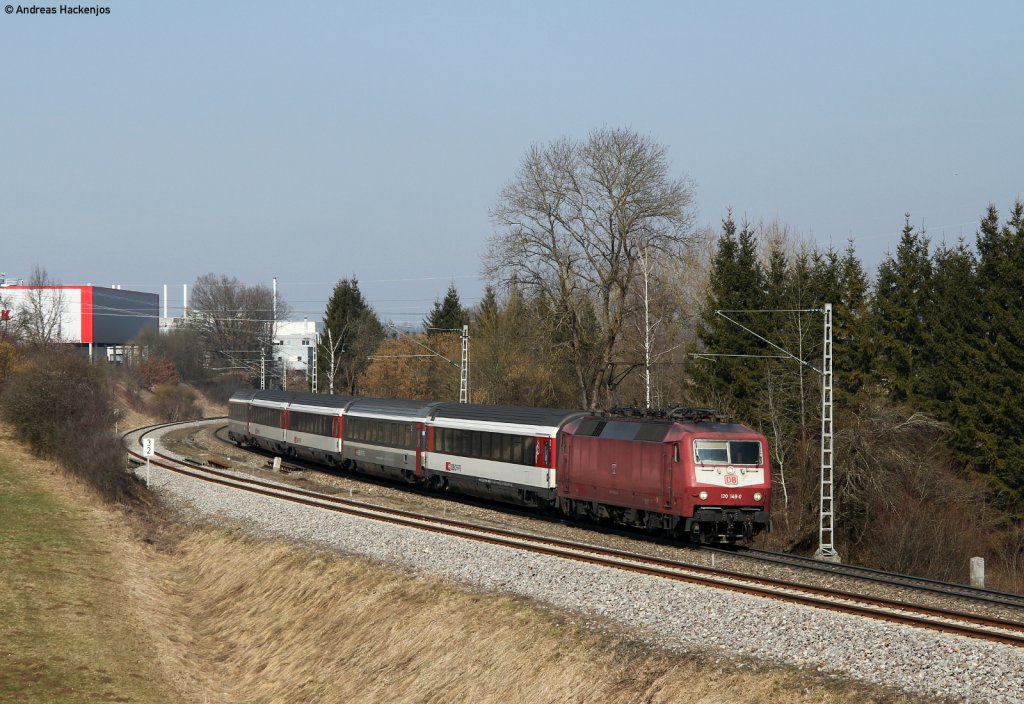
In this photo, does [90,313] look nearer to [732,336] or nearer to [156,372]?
[156,372]

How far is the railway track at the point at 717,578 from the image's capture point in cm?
1570

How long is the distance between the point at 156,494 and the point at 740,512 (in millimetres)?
25187

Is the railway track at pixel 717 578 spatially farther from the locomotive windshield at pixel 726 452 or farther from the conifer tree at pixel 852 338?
the conifer tree at pixel 852 338

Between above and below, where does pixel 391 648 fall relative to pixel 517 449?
below

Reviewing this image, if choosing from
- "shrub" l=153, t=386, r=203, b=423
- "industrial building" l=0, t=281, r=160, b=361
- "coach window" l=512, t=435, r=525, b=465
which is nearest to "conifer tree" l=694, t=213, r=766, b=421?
"coach window" l=512, t=435, r=525, b=465

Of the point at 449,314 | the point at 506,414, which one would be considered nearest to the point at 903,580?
the point at 506,414

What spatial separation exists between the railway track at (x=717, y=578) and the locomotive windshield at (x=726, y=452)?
3.25 meters

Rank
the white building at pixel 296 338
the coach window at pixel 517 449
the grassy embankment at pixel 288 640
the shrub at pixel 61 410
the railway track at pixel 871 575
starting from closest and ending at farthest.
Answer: the grassy embankment at pixel 288 640
the railway track at pixel 871 575
the coach window at pixel 517 449
the shrub at pixel 61 410
the white building at pixel 296 338

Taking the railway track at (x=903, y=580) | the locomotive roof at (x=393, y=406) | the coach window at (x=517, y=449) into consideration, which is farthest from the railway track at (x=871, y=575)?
the locomotive roof at (x=393, y=406)

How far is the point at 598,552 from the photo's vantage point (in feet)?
76.2

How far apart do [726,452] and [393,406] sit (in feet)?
67.1

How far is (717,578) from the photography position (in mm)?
20453

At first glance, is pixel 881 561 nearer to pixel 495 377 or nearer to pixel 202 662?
pixel 202 662

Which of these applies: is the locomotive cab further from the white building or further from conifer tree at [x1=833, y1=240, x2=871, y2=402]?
the white building
